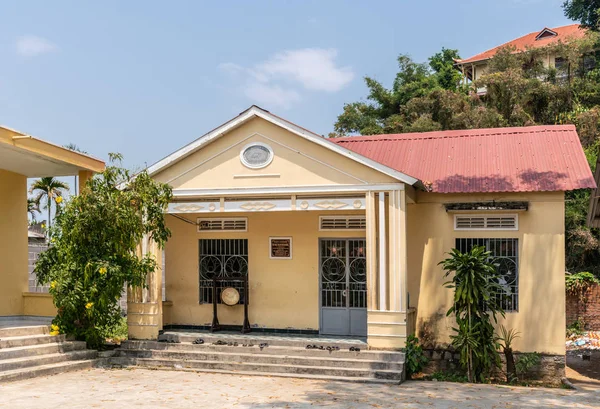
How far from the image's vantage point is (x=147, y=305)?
11.8 meters

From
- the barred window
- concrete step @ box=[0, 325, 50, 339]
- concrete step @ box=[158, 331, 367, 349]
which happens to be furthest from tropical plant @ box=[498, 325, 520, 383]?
concrete step @ box=[0, 325, 50, 339]

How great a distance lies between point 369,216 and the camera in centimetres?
1073

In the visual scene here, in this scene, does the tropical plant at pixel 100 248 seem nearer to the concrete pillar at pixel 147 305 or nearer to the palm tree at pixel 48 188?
the concrete pillar at pixel 147 305

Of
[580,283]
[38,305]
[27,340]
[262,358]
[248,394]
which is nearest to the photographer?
[248,394]

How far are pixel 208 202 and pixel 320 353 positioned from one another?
357cm

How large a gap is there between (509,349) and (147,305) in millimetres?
6789

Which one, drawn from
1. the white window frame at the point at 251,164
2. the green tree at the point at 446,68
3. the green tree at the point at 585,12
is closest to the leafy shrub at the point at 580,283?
the white window frame at the point at 251,164

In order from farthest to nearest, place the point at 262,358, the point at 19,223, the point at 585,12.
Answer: the point at 585,12 < the point at 19,223 < the point at 262,358

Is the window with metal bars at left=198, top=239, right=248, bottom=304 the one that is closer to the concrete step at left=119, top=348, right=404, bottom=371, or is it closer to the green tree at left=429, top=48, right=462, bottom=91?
the concrete step at left=119, top=348, right=404, bottom=371

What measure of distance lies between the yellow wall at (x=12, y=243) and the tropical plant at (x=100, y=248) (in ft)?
6.98

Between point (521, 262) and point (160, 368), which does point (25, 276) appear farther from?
point (521, 262)

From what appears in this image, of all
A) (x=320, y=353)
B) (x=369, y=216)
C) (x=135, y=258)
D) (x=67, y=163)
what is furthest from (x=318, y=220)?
(x=67, y=163)

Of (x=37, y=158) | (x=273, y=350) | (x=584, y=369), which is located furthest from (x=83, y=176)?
(x=584, y=369)

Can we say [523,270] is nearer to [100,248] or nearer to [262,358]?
[262,358]
